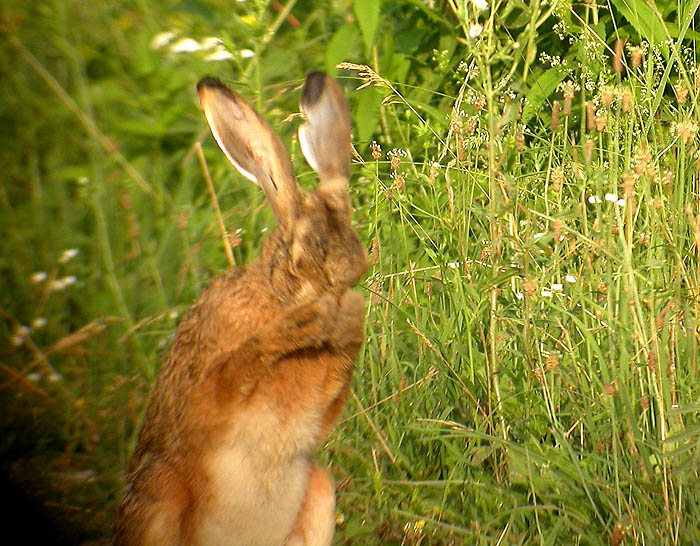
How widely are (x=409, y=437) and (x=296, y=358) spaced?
2.11 ft

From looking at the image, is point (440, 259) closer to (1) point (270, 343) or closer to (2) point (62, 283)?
(1) point (270, 343)

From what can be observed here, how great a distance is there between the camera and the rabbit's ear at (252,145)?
3.74 metres

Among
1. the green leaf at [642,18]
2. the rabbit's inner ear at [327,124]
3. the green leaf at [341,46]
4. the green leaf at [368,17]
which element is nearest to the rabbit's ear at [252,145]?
the rabbit's inner ear at [327,124]

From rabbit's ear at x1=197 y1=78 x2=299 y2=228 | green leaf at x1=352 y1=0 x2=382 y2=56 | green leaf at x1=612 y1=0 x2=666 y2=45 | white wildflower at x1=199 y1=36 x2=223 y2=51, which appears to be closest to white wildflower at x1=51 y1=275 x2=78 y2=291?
white wildflower at x1=199 y1=36 x2=223 y2=51

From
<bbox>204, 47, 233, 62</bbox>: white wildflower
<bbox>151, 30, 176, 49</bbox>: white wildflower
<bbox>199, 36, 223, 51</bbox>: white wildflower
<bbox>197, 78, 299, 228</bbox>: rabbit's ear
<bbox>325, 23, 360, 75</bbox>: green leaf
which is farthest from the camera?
<bbox>151, 30, 176, 49</bbox>: white wildflower

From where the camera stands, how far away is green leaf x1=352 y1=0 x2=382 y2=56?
468 centimetres

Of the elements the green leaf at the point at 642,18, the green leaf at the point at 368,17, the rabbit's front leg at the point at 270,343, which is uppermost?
the green leaf at the point at 368,17

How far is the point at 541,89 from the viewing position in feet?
14.7

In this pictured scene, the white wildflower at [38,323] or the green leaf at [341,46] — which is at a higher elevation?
the green leaf at [341,46]

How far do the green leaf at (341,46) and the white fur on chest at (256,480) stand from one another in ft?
5.40

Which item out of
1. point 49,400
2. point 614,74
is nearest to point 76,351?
point 49,400

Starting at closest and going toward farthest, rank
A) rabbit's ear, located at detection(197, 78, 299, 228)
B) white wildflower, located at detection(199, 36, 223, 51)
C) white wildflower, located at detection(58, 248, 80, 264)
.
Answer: rabbit's ear, located at detection(197, 78, 299, 228), white wildflower, located at detection(58, 248, 80, 264), white wildflower, located at detection(199, 36, 223, 51)

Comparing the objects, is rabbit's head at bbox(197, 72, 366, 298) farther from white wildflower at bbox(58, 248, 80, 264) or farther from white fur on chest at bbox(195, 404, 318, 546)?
white wildflower at bbox(58, 248, 80, 264)

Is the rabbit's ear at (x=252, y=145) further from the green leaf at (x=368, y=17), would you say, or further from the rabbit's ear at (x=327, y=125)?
the green leaf at (x=368, y=17)
